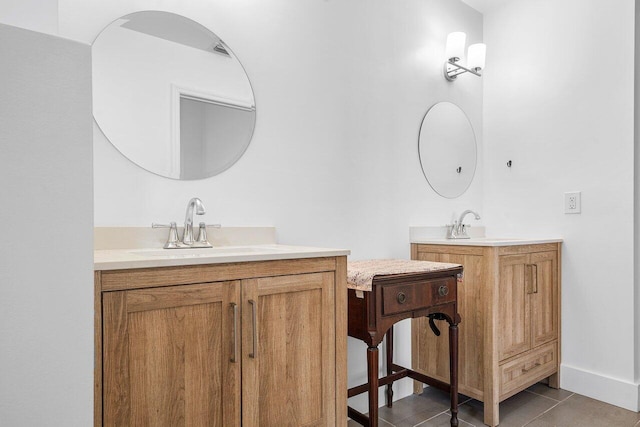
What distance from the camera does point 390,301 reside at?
172cm

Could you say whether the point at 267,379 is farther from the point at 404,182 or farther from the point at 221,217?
the point at 404,182

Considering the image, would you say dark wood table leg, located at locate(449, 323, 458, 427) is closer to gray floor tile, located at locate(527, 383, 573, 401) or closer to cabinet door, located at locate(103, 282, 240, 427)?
gray floor tile, located at locate(527, 383, 573, 401)

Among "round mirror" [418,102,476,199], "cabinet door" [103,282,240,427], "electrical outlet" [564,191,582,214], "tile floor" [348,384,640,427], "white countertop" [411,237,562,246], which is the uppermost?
"round mirror" [418,102,476,199]

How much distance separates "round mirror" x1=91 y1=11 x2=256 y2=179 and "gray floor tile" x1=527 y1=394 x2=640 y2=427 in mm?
2062

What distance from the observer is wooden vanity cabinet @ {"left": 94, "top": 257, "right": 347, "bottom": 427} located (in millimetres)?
→ 1081

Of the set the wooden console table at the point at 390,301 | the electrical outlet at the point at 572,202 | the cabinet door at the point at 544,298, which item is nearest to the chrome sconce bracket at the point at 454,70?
the electrical outlet at the point at 572,202

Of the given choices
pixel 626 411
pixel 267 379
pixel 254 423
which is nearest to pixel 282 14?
pixel 267 379

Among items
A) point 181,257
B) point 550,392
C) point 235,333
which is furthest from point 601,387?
point 181,257

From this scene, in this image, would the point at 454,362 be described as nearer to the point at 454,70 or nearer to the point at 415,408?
the point at 415,408

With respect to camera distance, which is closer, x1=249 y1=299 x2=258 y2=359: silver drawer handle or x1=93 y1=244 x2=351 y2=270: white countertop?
x1=93 y1=244 x2=351 y2=270: white countertop

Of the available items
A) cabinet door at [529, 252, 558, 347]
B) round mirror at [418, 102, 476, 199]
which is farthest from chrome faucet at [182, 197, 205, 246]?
cabinet door at [529, 252, 558, 347]

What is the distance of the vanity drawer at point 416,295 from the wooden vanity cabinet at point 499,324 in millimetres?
301

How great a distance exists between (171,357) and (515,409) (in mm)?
1960

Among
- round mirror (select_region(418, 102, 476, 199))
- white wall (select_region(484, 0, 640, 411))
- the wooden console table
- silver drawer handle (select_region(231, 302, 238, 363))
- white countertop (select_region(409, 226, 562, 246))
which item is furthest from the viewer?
round mirror (select_region(418, 102, 476, 199))
